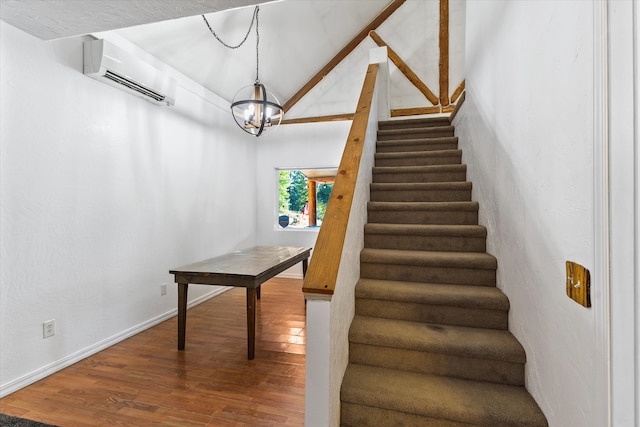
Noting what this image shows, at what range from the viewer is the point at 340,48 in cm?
518

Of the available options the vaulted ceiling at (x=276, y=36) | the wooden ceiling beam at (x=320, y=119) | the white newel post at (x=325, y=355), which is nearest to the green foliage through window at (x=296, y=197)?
the wooden ceiling beam at (x=320, y=119)

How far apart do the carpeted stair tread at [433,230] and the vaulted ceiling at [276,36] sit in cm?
166

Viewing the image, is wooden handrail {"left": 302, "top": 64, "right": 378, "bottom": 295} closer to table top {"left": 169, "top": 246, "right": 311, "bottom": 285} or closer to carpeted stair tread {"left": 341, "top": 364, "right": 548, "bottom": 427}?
carpeted stair tread {"left": 341, "top": 364, "right": 548, "bottom": 427}

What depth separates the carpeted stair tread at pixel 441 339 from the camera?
61.2 inches

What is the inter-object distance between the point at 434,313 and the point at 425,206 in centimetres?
92

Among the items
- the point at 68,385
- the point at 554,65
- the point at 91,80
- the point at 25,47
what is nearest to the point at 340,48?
the point at 91,80

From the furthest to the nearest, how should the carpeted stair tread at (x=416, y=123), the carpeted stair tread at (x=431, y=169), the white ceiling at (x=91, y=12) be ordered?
the carpeted stair tread at (x=416, y=123) < the carpeted stair tread at (x=431, y=169) < the white ceiling at (x=91, y=12)

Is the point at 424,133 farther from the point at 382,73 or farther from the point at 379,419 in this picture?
the point at 379,419

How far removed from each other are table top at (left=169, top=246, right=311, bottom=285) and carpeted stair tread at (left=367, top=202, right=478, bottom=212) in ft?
3.46

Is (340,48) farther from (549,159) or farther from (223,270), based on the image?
(549,159)

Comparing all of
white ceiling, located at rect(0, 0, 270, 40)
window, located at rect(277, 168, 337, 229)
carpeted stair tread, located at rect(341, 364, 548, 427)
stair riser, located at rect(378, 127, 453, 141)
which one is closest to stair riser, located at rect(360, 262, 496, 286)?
carpeted stair tread, located at rect(341, 364, 548, 427)

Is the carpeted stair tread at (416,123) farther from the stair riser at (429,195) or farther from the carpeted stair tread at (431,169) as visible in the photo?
the stair riser at (429,195)

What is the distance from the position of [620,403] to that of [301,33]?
4804mm

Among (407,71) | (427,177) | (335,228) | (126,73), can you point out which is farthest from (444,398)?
(407,71)
